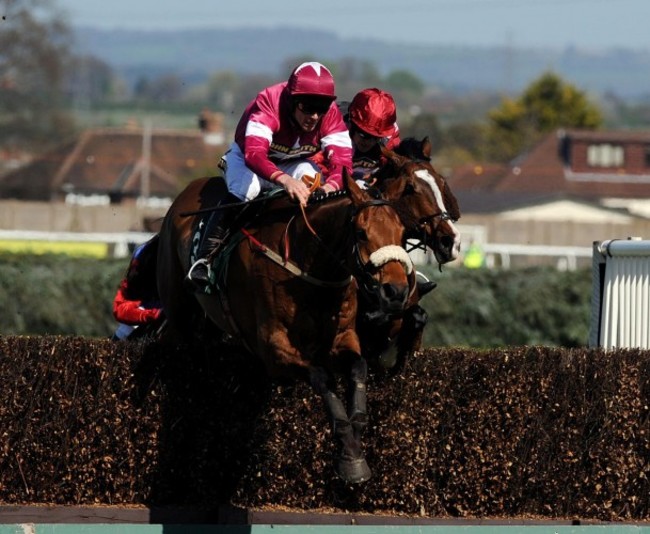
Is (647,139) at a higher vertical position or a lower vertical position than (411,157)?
lower

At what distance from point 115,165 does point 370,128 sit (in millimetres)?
66892

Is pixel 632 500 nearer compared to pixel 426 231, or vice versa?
pixel 426 231

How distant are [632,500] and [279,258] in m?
2.64

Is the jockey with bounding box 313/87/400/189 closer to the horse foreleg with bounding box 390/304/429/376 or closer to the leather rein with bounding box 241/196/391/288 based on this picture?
the horse foreleg with bounding box 390/304/429/376

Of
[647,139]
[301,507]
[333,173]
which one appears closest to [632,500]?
[301,507]

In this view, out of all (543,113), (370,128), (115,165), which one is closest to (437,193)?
(370,128)

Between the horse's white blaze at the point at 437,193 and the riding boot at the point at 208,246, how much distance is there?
1103 millimetres

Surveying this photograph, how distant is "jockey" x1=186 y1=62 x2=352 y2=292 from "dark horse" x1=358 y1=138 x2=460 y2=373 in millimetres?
336

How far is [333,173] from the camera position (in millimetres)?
8312

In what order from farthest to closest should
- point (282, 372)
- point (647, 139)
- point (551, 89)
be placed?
1. point (551, 89)
2. point (647, 139)
3. point (282, 372)

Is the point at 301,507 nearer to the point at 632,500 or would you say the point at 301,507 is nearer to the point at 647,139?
the point at 632,500

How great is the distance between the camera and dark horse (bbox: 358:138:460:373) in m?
8.01

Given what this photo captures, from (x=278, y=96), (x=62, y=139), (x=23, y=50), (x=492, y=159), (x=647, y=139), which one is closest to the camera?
(x=278, y=96)

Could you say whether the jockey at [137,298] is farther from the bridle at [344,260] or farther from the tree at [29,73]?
the tree at [29,73]
